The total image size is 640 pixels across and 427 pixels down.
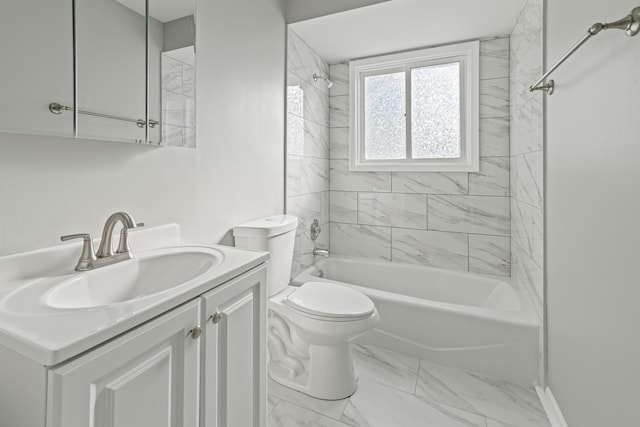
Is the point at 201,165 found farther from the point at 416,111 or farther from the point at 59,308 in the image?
the point at 416,111

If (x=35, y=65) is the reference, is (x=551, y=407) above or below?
below

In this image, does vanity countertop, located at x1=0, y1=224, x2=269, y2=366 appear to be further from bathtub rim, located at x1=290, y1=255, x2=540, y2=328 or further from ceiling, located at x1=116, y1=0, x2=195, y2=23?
bathtub rim, located at x1=290, y1=255, x2=540, y2=328

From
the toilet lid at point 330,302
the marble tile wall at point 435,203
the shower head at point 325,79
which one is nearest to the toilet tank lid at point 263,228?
the toilet lid at point 330,302

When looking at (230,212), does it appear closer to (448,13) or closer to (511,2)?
(448,13)

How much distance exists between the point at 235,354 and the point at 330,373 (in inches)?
32.6

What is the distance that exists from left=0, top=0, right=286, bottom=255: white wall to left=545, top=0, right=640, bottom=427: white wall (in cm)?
156

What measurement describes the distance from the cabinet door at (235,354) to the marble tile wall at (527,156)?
4.79ft

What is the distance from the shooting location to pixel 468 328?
1819 millimetres


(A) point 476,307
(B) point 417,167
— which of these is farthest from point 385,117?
(A) point 476,307

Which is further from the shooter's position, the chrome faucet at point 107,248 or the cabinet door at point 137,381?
the chrome faucet at point 107,248

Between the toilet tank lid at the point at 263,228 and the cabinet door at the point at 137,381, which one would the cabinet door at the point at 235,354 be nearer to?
the cabinet door at the point at 137,381

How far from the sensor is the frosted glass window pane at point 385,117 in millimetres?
2891

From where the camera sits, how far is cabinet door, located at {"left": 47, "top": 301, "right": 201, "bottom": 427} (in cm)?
54

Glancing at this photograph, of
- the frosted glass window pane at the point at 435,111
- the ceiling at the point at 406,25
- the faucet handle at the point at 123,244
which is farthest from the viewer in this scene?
the frosted glass window pane at the point at 435,111
